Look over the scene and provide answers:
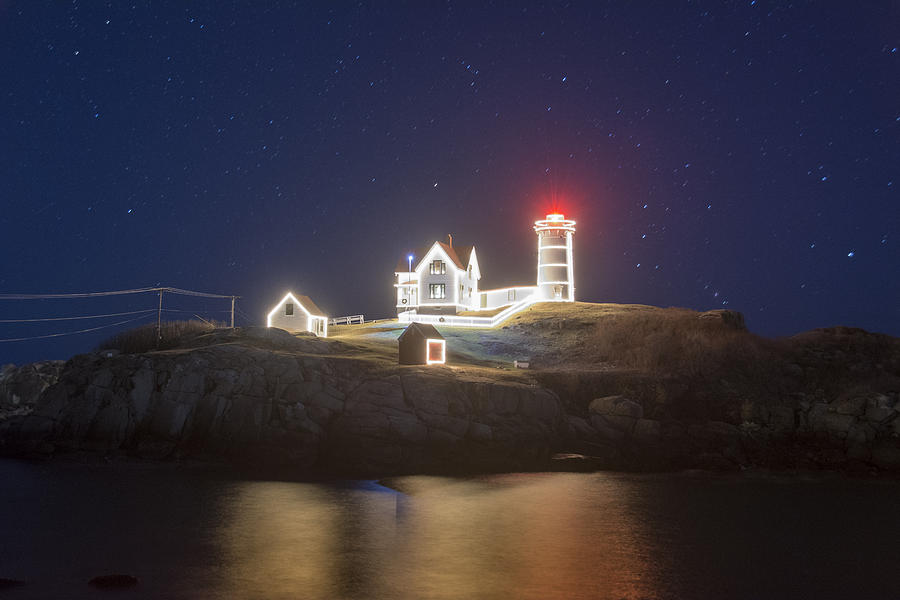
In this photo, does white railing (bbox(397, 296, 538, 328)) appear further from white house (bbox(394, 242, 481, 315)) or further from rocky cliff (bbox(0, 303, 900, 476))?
rocky cliff (bbox(0, 303, 900, 476))

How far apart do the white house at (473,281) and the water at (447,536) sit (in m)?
35.7

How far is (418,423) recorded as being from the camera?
1315 inches

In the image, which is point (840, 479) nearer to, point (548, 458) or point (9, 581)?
point (548, 458)

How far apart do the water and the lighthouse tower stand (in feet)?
128

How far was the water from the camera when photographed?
16312 mm

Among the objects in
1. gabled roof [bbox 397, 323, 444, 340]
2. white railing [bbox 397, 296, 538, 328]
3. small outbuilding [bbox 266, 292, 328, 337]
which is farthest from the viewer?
white railing [bbox 397, 296, 538, 328]

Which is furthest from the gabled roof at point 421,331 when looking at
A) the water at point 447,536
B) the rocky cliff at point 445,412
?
the water at point 447,536

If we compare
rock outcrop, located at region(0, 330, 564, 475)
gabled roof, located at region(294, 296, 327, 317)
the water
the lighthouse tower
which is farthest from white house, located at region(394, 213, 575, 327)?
the water

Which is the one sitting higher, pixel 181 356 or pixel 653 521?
pixel 181 356

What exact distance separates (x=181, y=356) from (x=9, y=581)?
67.5 ft

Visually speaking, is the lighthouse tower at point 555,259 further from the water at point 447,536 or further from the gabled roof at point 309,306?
the water at point 447,536

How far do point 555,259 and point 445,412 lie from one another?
3787 centimetres

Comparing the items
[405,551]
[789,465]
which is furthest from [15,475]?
[789,465]

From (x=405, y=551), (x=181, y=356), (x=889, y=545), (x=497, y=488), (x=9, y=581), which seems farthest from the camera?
(x=181, y=356)
